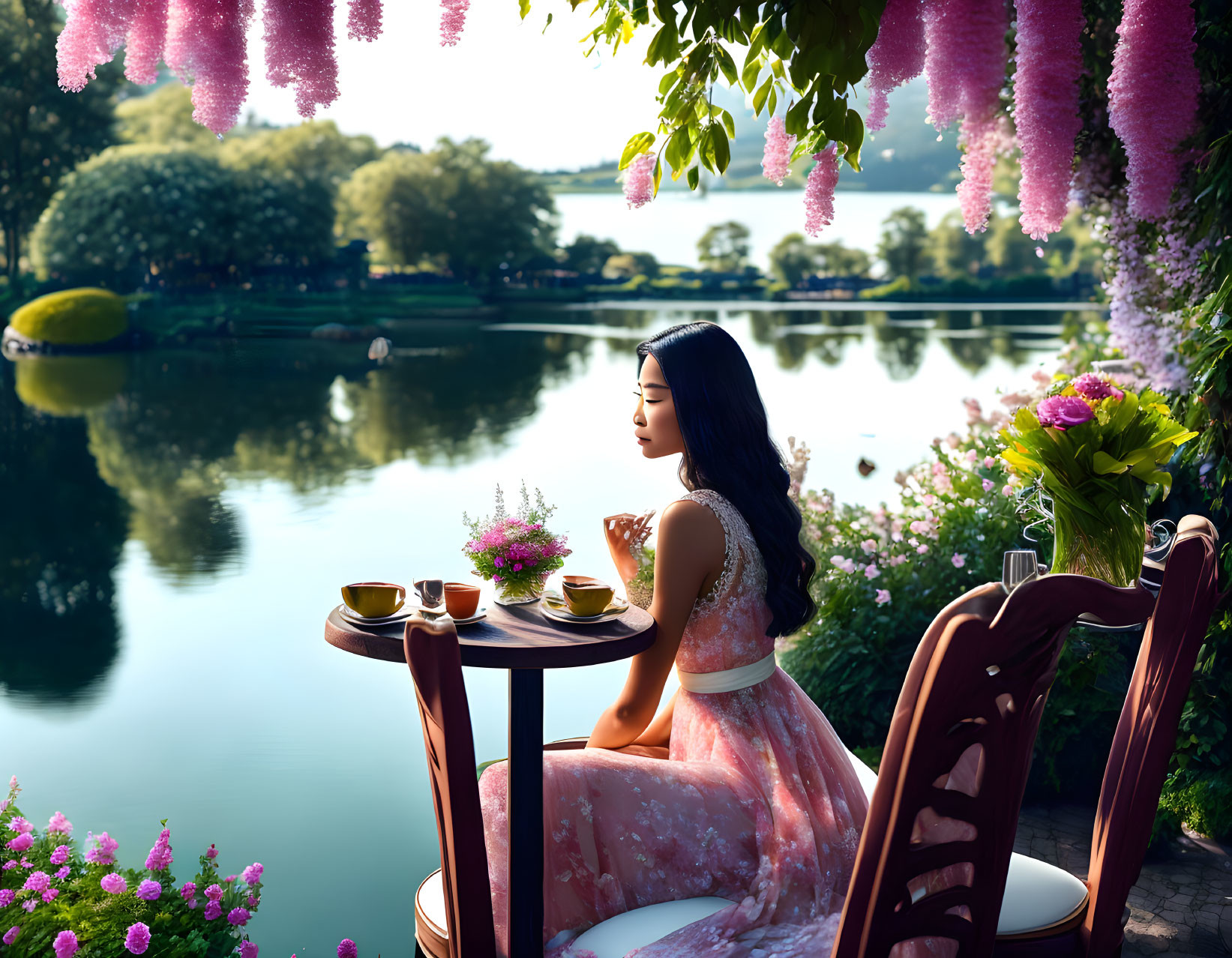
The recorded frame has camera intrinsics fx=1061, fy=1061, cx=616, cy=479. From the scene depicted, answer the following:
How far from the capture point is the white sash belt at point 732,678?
214 centimetres

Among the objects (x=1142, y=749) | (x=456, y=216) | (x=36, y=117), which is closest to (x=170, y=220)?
(x=36, y=117)

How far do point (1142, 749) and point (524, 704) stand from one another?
3.69ft

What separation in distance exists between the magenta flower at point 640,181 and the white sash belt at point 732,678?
1048 mm

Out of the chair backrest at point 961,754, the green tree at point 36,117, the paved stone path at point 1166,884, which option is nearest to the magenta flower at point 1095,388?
the chair backrest at point 961,754

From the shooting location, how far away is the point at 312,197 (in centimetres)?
3366

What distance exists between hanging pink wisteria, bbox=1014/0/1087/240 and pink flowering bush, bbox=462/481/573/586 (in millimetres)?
1142

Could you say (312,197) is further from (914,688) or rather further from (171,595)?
(914,688)

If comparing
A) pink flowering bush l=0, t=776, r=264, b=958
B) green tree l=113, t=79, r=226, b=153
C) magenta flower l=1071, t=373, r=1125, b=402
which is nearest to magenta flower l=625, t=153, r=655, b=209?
magenta flower l=1071, t=373, r=1125, b=402

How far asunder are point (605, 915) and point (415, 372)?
23753mm

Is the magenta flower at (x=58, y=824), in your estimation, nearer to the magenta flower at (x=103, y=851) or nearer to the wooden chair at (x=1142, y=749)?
the magenta flower at (x=103, y=851)

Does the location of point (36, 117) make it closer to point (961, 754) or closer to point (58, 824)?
point (58, 824)

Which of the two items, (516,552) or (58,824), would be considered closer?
(516,552)

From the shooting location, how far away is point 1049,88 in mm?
1920

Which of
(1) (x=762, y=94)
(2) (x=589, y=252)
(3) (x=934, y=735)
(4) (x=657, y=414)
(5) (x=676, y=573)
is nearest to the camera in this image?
(3) (x=934, y=735)
